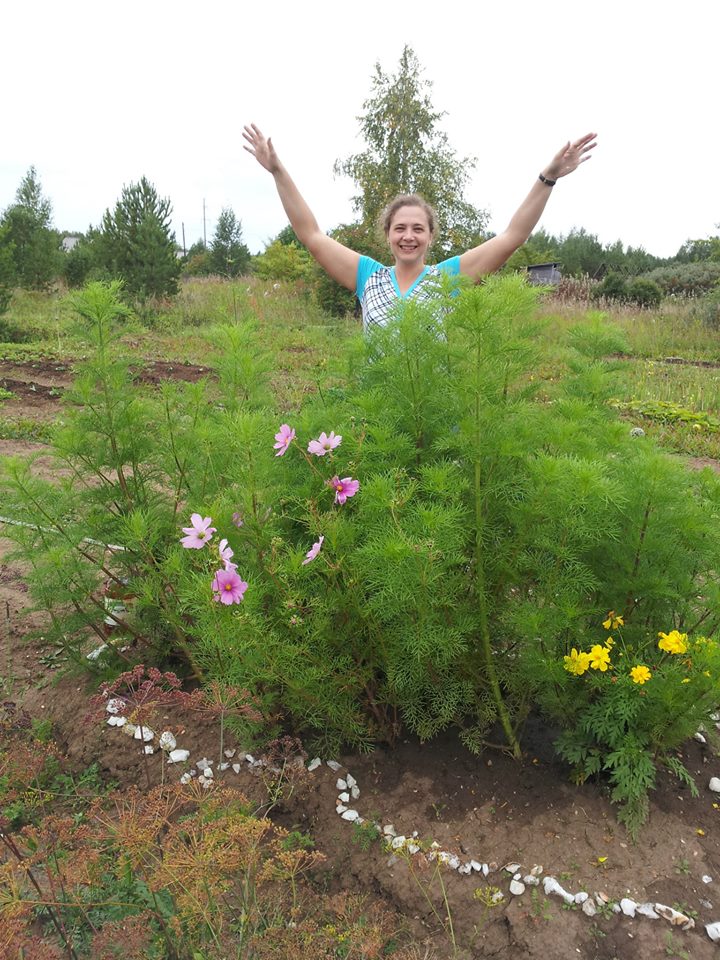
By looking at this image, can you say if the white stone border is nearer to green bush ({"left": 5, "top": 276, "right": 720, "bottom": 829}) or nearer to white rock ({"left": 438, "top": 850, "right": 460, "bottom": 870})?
white rock ({"left": 438, "top": 850, "right": 460, "bottom": 870})

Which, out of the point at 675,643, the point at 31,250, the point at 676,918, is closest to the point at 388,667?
the point at 675,643

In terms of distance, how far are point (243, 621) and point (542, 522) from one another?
0.82 metres

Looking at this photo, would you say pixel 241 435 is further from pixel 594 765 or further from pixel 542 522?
pixel 594 765

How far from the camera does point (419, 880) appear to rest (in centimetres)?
186

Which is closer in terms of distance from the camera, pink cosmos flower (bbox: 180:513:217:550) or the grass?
pink cosmos flower (bbox: 180:513:217:550)

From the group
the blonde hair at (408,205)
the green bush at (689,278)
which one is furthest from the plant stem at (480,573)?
the green bush at (689,278)

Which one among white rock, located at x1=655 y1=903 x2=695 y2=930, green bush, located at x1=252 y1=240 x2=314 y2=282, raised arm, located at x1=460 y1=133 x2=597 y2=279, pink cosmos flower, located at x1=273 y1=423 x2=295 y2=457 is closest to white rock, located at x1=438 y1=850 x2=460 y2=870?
white rock, located at x1=655 y1=903 x2=695 y2=930

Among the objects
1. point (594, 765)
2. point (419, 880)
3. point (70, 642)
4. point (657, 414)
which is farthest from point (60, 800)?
point (657, 414)

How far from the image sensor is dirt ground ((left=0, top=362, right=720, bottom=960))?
1.72 m

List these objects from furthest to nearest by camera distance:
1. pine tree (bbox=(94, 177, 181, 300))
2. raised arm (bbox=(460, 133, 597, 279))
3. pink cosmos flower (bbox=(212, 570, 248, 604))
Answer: pine tree (bbox=(94, 177, 181, 300)) → raised arm (bbox=(460, 133, 597, 279)) → pink cosmos flower (bbox=(212, 570, 248, 604))

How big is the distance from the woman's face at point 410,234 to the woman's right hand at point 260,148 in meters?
0.71

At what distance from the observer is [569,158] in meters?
3.14

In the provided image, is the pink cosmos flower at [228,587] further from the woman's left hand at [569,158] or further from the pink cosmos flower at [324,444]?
the woman's left hand at [569,158]

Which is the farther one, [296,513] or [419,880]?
[296,513]
